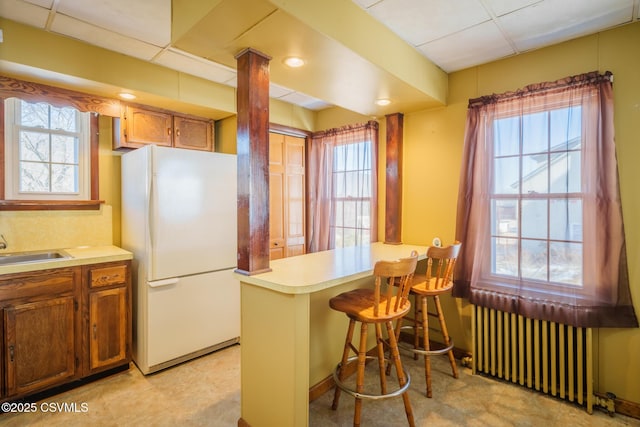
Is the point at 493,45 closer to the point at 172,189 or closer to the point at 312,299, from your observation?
the point at 312,299

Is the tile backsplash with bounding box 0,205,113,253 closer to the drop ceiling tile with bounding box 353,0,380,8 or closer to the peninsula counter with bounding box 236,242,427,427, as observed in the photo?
→ the peninsula counter with bounding box 236,242,427,427

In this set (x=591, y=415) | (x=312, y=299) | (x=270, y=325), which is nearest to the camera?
(x=270, y=325)

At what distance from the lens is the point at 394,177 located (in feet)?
10.2

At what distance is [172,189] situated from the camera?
102 inches

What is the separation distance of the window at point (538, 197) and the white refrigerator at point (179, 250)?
230cm

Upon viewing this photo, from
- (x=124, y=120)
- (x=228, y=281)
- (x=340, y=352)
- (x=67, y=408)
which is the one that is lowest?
(x=67, y=408)

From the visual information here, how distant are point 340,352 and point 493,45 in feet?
8.44

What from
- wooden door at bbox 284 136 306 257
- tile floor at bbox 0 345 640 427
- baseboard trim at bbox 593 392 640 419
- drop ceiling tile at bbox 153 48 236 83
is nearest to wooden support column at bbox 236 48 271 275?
drop ceiling tile at bbox 153 48 236 83

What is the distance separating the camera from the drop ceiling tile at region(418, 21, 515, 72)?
2.15 meters

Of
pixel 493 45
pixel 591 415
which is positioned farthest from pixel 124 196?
pixel 591 415

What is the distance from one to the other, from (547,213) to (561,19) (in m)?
1.26

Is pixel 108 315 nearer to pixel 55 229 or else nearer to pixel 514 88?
pixel 55 229

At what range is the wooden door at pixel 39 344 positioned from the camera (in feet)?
6.79

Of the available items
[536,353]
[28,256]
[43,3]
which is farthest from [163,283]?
[536,353]
